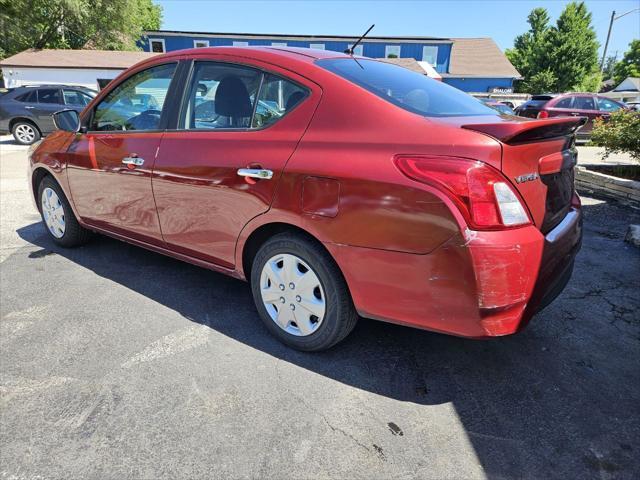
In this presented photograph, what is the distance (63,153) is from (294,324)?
8.99 ft

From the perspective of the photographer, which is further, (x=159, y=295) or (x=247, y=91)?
(x=159, y=295)

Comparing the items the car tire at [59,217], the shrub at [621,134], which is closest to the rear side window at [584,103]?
the shrub at [621,134]

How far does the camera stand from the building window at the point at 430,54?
1527 inches

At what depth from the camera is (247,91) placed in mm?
2629

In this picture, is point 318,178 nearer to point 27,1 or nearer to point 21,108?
point 21,108

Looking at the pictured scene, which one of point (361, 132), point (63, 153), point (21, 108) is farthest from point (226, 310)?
point (21, 108)

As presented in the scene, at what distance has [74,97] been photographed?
12945 mm

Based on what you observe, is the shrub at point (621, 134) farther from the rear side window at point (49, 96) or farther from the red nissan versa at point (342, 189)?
the rear side window at point (49, 96)

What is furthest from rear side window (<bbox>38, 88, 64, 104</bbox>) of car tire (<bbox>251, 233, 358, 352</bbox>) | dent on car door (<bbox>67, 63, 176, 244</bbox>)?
car tire (<bbox>251, 233, 358, 352</bbox>)

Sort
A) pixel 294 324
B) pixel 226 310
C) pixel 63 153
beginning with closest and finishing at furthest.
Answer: pixel 294 324 < pixel 226 310 < pixel 63 153

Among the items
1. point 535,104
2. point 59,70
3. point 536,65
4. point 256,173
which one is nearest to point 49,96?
point 256,173

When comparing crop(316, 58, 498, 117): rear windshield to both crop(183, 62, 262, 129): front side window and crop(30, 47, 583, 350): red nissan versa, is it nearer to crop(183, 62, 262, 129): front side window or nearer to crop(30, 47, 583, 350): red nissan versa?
crop(30, 47, 583, 350): red nissan versa

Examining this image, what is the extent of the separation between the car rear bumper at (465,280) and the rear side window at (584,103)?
1471 centimetres

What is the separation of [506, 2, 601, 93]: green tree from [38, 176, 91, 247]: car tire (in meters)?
42.6
